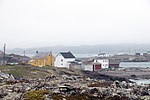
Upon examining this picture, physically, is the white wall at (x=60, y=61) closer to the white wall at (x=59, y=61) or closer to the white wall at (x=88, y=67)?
the white wall at (x=59, y=61)

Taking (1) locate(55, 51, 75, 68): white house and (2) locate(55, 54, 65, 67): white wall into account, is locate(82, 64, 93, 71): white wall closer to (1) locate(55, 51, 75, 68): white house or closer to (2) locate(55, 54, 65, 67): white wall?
(1) locate(55, 51, 75, 68): white house

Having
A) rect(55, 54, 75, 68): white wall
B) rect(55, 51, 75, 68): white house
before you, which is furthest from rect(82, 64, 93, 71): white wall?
rect(55, 54, 75, 68): white wall

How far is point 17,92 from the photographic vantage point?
75.5ft

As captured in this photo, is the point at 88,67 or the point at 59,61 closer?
the point at 59,61

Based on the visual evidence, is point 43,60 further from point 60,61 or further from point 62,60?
point 62,60

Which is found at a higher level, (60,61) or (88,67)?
(60,61)

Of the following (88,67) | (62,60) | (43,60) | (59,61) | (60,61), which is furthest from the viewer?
(88,67)

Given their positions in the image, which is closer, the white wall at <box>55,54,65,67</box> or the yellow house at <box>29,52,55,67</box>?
the yellow house at <box>29,52,55,67</box>

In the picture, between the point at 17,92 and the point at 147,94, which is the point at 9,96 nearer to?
the point at 17,92

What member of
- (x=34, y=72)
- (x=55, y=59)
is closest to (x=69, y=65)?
(x=55, y=59)

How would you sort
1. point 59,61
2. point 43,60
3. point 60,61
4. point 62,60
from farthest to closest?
point 62,60, point 60,61, point 59,61, point 43,60

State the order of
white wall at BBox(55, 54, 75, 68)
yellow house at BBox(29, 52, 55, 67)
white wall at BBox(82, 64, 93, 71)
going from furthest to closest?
white wall at BBox(82, 64, 93, 71) → white wall at BBox(55, 54, 75, 68) → yellow house at BBox(29, 52, 55, 67)

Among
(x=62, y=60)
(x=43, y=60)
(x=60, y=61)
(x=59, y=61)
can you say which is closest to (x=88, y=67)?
(x=62, y=60)

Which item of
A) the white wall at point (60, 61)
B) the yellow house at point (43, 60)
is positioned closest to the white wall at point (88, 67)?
the white wall at point (60, 61)
